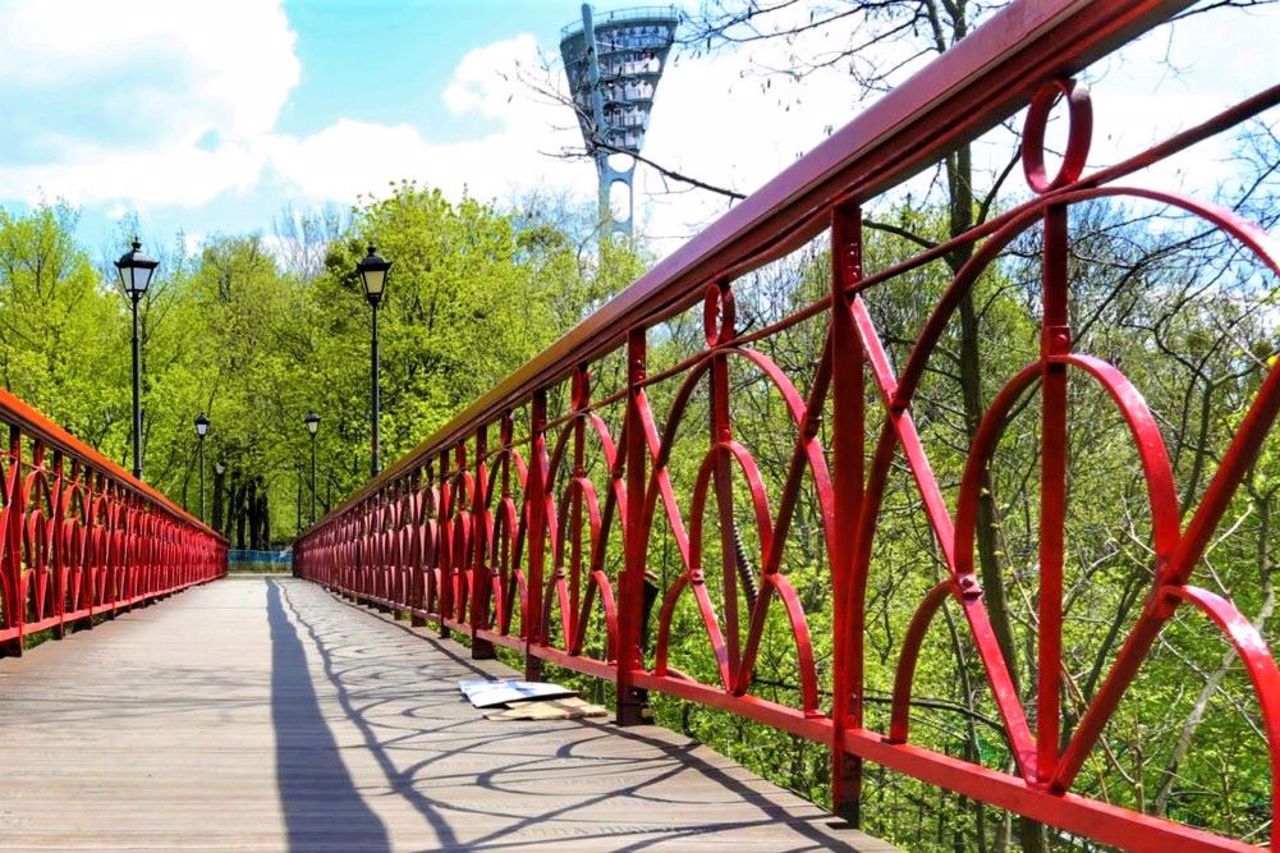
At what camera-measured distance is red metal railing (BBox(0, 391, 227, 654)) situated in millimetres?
6344

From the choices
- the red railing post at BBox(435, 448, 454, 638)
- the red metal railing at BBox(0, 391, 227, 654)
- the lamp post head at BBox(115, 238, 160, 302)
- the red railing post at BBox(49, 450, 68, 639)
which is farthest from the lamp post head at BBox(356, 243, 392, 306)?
the red railing post at BBox(49, 450, 68, 639)

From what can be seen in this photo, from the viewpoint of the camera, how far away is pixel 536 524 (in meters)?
5.85

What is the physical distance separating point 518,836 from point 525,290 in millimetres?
25104

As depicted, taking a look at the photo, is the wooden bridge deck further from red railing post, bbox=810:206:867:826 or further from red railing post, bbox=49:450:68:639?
red railing post, bbox=49:450:68:639

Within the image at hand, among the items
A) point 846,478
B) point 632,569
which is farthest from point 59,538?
point 846,478

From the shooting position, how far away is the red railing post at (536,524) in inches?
222

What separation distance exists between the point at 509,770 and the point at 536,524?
241 cm

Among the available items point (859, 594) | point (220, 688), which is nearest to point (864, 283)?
point (859, 594)

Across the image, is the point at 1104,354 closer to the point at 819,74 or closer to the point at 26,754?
the point at 819,74

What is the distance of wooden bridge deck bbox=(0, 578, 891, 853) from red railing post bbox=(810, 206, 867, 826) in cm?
12

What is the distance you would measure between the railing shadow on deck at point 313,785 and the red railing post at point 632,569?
862 millimetres

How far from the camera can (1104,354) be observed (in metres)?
6.55

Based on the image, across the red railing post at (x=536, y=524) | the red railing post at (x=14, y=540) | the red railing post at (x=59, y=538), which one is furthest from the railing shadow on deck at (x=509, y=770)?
the red railing post at (x=59, y=538)

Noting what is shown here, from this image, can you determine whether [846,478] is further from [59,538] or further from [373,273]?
[373,273]
